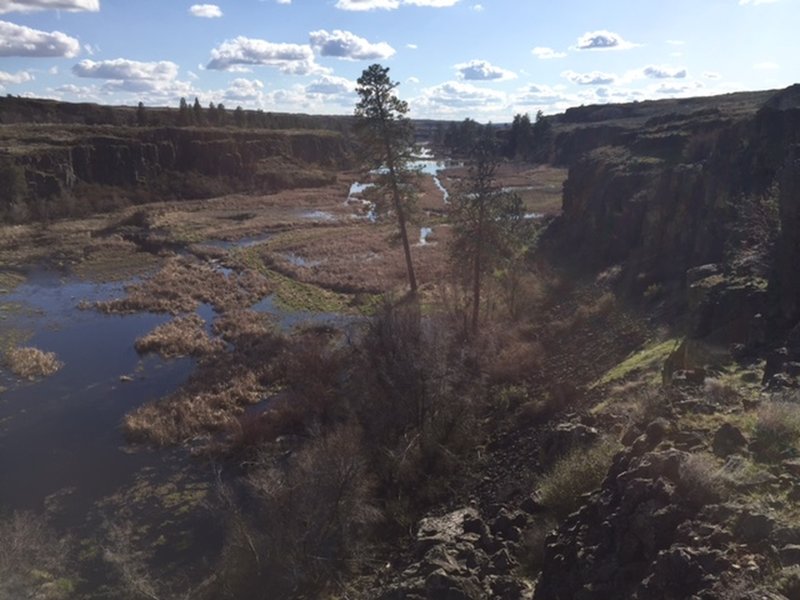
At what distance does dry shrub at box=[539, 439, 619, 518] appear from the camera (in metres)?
13.1

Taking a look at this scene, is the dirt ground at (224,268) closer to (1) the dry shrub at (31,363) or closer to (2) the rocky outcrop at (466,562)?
(1) the dry shrub at (31,363)

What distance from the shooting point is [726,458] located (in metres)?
10.7

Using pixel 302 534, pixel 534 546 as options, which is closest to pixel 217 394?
pixel 302 534

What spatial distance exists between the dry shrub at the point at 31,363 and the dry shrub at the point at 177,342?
3.83 meters

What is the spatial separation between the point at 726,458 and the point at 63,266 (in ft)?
166

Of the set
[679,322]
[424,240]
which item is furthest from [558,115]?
[679,322]

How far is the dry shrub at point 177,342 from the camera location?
31.4m

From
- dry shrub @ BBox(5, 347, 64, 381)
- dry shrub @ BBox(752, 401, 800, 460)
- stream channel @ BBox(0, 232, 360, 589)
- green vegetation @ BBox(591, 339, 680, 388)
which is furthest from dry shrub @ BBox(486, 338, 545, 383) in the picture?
dry shrub @ BBox(5, 347, 64, 381)

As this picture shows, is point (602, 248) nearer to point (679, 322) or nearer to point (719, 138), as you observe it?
point (719, 138)

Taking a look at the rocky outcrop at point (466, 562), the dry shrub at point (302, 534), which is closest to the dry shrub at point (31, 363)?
the dry shrub at point (302, 534)

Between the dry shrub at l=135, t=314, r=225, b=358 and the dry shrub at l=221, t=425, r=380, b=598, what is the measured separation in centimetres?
1654

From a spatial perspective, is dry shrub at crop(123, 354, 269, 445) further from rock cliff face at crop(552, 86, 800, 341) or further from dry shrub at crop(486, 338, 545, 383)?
rock cliff face at crop(552, 86, 800, 341)

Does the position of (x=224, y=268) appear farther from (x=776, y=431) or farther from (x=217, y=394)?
(x=776, y=431)

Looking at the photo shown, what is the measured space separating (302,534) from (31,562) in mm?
6963
